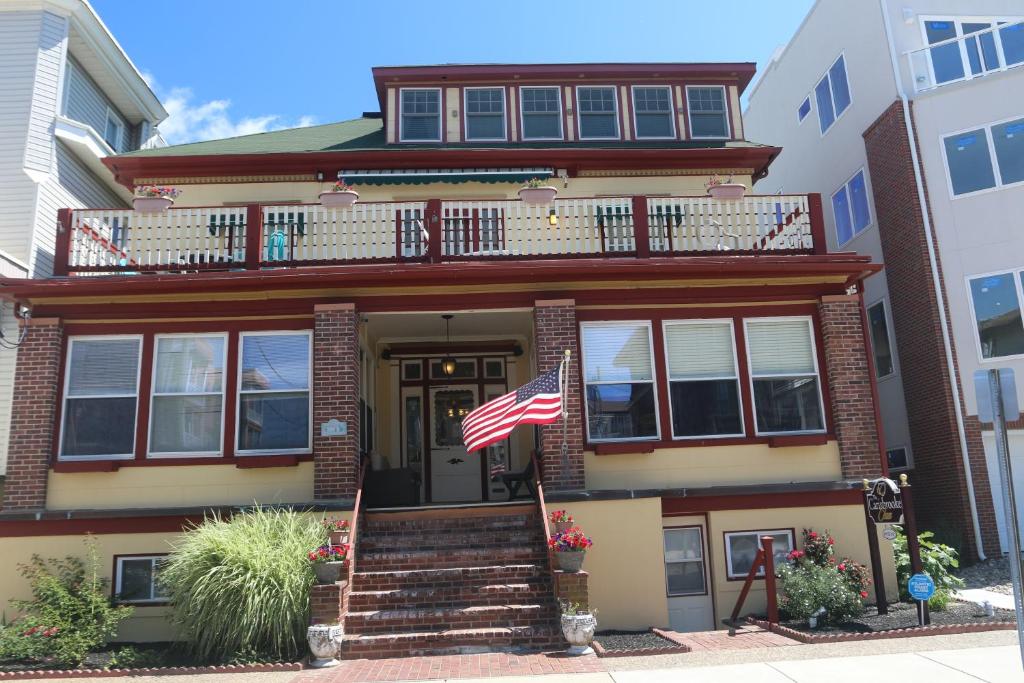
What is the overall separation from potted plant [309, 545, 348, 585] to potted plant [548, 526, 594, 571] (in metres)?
2.46

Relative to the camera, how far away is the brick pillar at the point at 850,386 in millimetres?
11312

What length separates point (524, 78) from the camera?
642 inches

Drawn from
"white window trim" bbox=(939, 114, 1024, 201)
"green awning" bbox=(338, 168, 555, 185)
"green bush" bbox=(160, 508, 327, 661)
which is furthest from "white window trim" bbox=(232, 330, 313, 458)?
"white window trim" bbox=(939, 114, 1024, 201)

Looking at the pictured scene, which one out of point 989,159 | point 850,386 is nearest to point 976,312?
point 989,159

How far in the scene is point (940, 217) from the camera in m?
15.1

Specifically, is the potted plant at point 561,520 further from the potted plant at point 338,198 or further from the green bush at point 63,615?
the potted plant at point 338,198

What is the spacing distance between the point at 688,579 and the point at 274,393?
6482 mm

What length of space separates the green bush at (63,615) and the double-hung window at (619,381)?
662cm

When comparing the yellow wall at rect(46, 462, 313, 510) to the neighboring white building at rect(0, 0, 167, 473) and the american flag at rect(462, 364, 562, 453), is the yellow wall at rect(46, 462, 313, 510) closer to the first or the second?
the american flag at rect(462, 364, 562, 453)

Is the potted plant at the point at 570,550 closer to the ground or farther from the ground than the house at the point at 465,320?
closer to the ground

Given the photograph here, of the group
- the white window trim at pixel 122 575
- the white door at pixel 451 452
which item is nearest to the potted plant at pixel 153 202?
the white window trim at pixel 122 575

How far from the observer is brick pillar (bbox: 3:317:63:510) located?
10547 mm

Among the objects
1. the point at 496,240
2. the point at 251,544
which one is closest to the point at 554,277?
the point at 496,240

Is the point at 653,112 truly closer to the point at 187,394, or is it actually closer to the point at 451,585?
the point at 187,394
